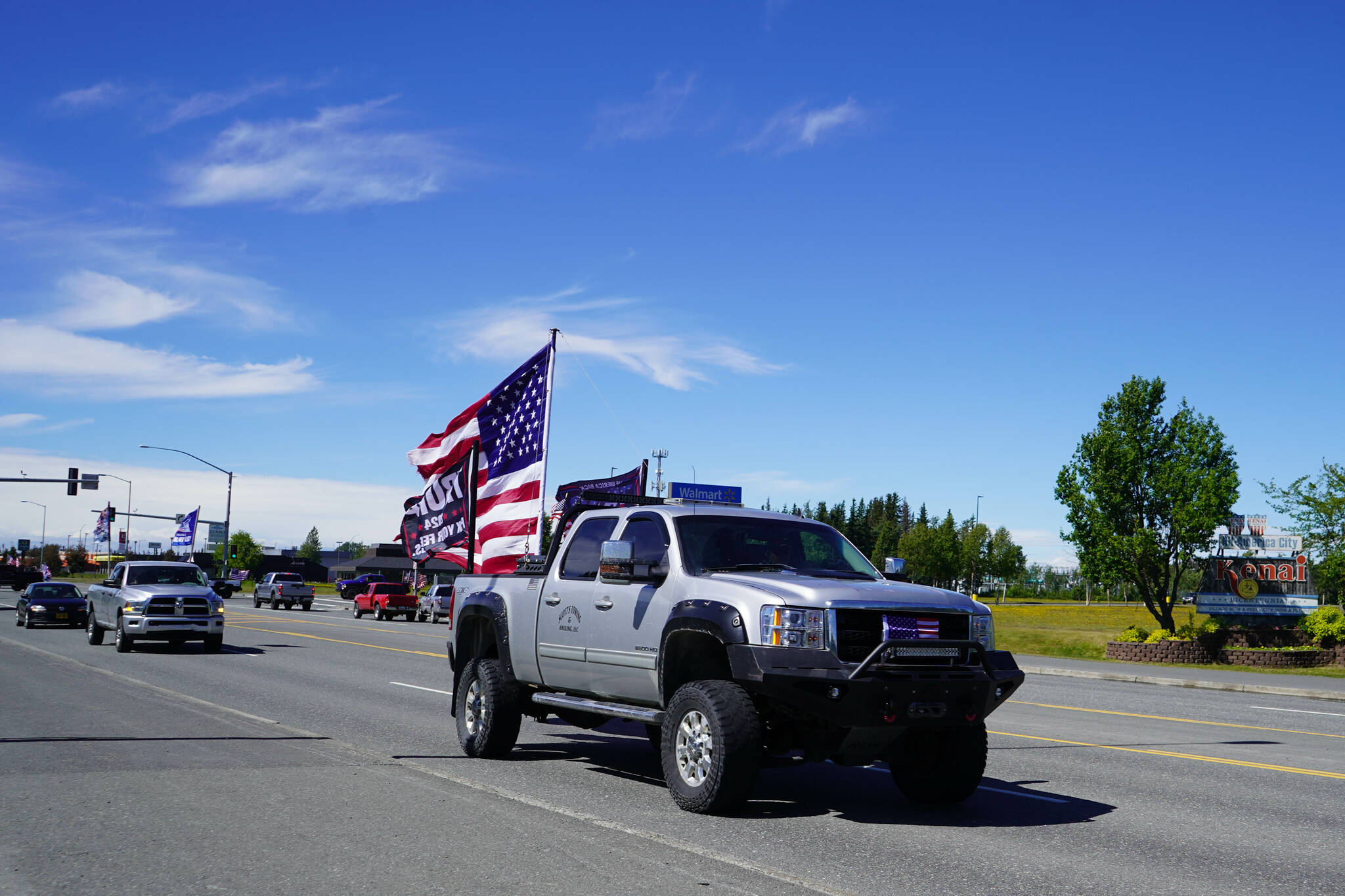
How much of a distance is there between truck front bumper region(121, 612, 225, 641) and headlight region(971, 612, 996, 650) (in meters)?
18.8

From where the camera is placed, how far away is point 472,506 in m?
23.0

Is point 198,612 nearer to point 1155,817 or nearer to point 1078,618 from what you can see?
point 1155,817

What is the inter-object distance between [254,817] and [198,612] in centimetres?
1757

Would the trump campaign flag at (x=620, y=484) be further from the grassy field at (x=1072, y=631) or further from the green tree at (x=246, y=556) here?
A: the green tree at (x=246, y=556)

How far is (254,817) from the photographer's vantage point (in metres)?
7.34

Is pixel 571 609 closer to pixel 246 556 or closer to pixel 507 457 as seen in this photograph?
pixel 507 457

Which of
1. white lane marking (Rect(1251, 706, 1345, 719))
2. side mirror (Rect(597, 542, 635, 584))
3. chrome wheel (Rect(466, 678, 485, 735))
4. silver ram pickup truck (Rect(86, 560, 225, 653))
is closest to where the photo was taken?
side mirror (Rect(597, 542, 635, 584))

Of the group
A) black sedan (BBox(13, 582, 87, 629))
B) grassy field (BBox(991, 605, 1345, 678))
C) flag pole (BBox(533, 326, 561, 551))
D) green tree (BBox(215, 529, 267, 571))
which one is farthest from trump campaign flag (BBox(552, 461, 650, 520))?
green tree (BBox(215, 529, 267, 571))

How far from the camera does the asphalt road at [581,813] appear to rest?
6.09m

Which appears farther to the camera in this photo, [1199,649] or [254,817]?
[1199,649]

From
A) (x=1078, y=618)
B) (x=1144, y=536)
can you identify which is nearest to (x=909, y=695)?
(x=1144, y=536)

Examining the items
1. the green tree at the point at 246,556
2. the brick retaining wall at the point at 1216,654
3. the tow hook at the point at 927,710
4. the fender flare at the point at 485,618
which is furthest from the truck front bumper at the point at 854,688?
the green tree at the point at 246,556

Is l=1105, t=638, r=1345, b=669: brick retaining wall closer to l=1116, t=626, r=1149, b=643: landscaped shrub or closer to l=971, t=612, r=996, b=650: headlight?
l=1116, t=626, r=1149, b=643: landscaped shrub

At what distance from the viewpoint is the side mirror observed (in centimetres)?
833
